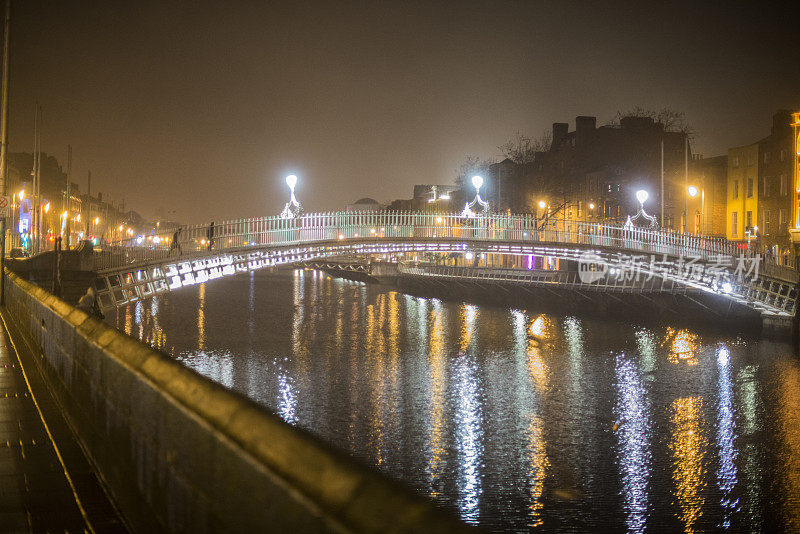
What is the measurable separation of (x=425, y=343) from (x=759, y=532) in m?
21.7

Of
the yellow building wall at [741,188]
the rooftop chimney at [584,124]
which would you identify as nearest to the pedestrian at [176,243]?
the yellow building wall at [741,188]

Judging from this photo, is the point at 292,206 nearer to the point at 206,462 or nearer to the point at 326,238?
the point at 326,238

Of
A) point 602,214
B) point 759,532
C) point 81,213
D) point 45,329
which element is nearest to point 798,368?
point 759,532

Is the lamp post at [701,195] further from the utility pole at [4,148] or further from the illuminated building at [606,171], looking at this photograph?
the utility pole at [4,148]

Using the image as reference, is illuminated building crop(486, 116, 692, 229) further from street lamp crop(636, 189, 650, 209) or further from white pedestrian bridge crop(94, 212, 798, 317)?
white pedestrian bridge crop(94, 212, 798, 317)

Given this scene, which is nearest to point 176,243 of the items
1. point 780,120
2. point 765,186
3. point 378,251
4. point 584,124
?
point 378,251

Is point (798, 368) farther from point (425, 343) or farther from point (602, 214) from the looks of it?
point (602, 214)

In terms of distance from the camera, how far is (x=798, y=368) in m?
26.1

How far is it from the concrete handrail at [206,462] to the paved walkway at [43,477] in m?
0.15

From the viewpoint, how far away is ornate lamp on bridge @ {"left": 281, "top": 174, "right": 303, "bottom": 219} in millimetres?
32406

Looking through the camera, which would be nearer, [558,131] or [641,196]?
[641,196]

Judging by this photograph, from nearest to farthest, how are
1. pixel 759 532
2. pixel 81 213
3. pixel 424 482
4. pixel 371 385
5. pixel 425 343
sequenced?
pixel 759 532 → pixel 424 482 → pixel 371 385 → pixel 425 343 → pixel 81 213

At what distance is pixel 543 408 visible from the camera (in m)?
19.8

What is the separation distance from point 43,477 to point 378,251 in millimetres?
31921
